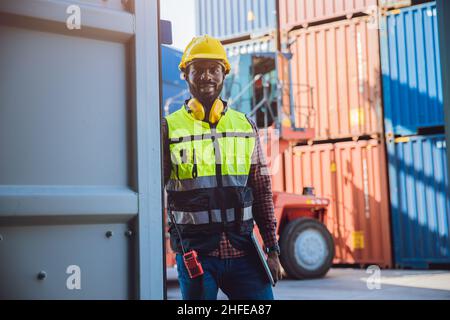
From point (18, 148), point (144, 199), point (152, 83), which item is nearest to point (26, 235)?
point (18, 148)

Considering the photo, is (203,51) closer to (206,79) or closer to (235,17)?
(206,79)

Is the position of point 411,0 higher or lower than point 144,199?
higher

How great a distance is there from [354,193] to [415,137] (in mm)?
1499

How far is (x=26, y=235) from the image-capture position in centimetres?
183

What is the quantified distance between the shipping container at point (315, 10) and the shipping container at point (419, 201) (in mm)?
2731

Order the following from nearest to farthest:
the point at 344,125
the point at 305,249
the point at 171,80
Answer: the point at 305,249 < the point at 171,80 < the point at 344,125

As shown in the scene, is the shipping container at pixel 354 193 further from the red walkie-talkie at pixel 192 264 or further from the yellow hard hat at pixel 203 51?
the red walkie-talkie at pixel 192 264

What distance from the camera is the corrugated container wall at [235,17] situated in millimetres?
13961

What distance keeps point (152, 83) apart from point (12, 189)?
0.53 metres

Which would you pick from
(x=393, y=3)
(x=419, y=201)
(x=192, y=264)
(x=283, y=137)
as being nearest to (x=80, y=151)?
(x=192, y=264)

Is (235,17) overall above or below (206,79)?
above

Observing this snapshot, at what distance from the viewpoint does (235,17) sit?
14.3 meters

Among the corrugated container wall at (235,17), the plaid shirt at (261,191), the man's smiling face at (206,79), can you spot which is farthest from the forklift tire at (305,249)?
the man's smiling face at (206,79)
